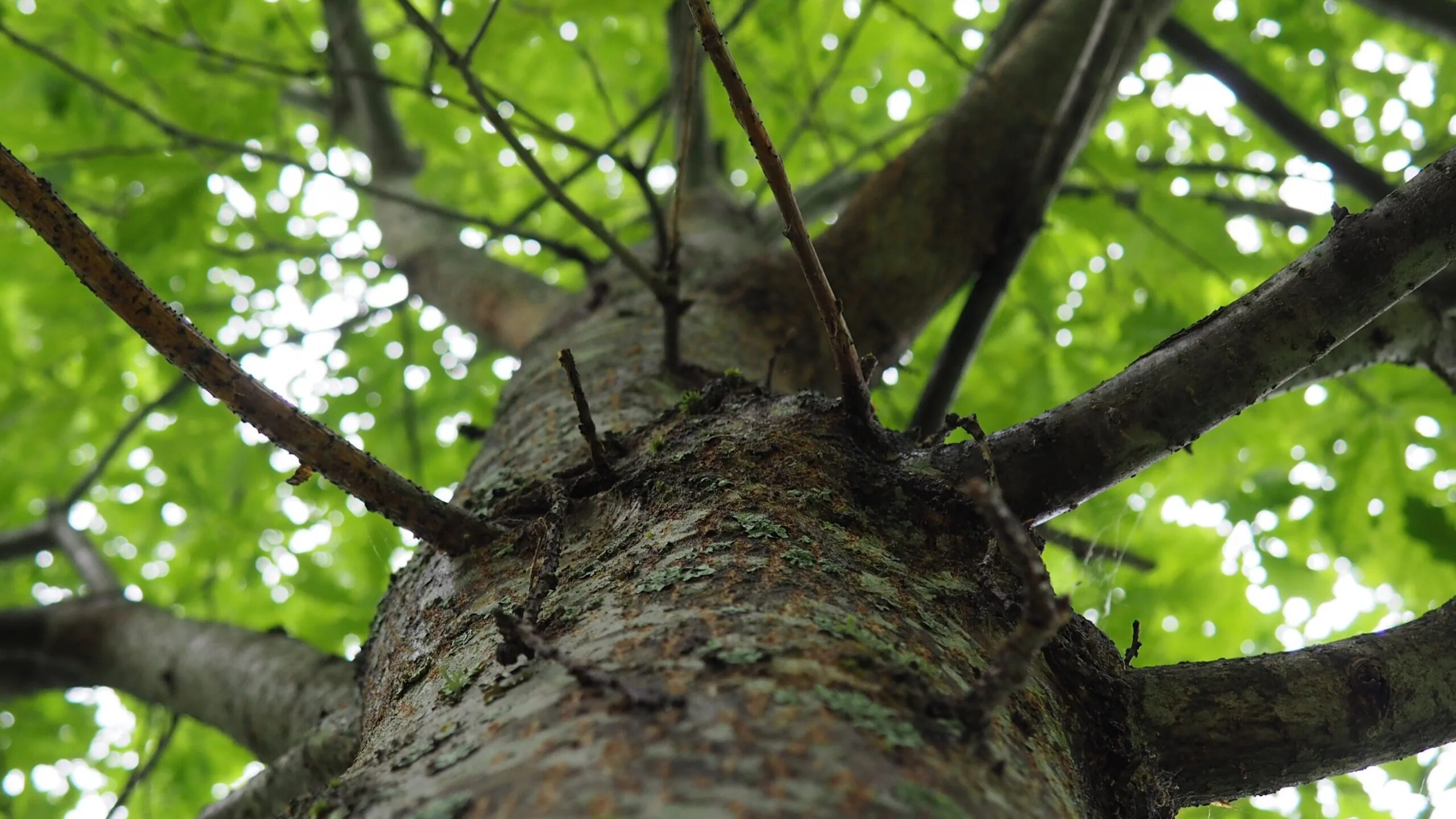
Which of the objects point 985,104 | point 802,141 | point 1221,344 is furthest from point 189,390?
point 1221,344

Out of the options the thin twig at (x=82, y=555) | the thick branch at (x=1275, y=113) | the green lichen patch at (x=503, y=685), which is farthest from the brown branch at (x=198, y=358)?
the thick branch at (x=1275, y=113)

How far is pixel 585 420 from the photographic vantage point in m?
1.01

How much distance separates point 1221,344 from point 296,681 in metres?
1.60

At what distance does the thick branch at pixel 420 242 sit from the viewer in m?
2.46

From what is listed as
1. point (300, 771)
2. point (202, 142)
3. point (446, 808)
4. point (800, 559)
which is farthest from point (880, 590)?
point (202, 142)

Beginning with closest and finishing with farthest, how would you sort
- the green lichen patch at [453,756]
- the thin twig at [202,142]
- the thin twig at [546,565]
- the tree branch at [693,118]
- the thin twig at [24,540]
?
1. the green lichen patch at [453,756]
2. the thin twig at [546,565]
3. the thin twig at [202,142]
4. the tree branch at [693,118]
5. the thin twig at [24,540]

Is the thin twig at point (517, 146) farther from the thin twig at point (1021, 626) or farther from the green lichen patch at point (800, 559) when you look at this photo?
the thin twig at point (1021, 626)

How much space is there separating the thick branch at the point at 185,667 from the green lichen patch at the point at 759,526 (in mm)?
714

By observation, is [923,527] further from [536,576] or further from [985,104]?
[985,104]

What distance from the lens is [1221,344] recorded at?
1036 mm

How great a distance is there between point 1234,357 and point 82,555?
315 centimetres

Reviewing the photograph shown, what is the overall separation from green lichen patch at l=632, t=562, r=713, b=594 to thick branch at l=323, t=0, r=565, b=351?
54.7 inches

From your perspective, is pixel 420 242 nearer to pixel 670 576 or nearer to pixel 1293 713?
pixel 670 576

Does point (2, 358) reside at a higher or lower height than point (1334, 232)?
higher
